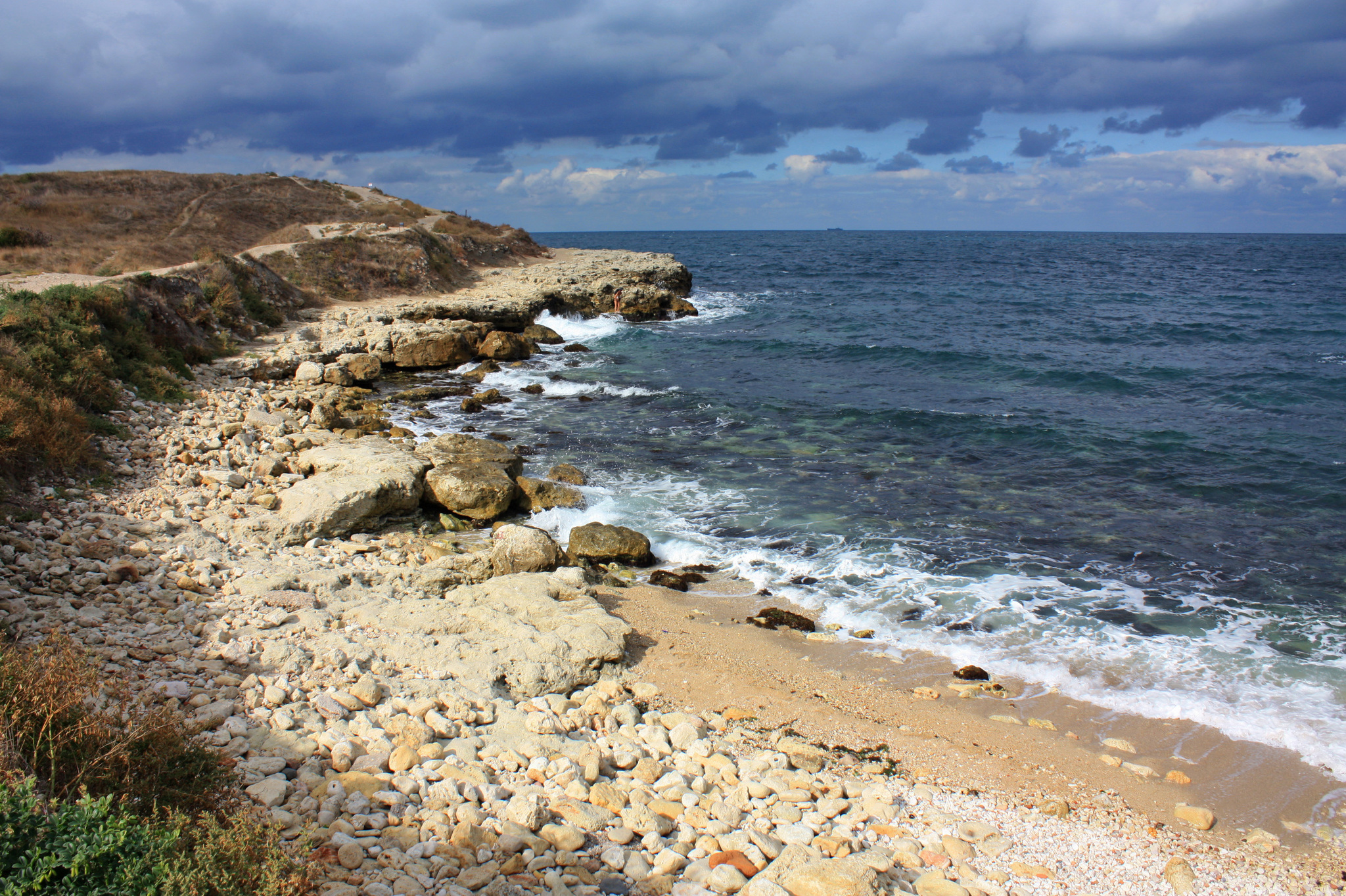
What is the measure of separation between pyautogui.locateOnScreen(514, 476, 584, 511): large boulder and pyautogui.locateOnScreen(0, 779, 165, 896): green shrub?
9.14 m

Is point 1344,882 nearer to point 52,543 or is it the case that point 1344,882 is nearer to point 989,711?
point 989,711

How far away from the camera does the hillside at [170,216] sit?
26875 millimetres

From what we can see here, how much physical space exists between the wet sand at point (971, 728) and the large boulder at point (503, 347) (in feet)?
59.7

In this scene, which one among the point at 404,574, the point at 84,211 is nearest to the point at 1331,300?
the point at 404,574

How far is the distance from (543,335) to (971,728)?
82.0 ft

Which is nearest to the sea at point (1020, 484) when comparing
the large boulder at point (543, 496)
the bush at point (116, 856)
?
the large boulder at point (543, 496)

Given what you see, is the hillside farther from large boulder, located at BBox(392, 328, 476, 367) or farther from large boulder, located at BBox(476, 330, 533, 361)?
large boulder, located at BBox(476, 330, 533, 361)

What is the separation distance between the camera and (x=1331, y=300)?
42562 mm

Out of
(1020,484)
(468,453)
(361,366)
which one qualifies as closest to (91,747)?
(468,453)

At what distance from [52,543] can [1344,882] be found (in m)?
11.2

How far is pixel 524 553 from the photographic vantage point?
31.1 feet

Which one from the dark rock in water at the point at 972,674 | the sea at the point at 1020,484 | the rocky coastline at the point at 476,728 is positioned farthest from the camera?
the sea at the point at 1020,484

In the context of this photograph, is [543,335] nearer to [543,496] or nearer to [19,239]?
[543,496]

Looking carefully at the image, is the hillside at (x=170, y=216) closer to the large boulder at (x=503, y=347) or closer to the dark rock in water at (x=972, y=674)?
the large boulder at (x=503, y=347)
